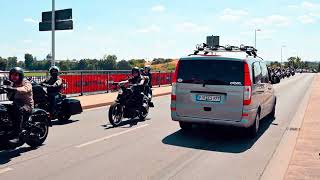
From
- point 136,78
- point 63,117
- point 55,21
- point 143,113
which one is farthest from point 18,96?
point 55,21

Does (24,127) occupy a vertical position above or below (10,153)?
above

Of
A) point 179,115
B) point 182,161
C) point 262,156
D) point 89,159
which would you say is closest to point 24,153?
point 89,159

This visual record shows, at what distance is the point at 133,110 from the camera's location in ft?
36.3

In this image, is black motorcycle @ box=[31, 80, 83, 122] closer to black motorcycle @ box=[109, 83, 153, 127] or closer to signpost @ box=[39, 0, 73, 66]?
black motorcycle @ box=[109, 83, 153, 127]

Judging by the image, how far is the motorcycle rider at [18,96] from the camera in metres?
6.76

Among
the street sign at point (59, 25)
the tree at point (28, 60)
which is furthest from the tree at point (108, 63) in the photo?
the street sign at point (59, 25)

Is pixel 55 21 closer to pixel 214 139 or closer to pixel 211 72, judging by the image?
pixel 211 72

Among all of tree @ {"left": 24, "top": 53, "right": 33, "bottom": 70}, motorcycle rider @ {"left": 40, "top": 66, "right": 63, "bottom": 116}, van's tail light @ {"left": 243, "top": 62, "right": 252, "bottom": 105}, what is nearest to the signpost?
motorcycle rider @ {"left": 40, "top": 66, "right": 63, "bottom": 116}

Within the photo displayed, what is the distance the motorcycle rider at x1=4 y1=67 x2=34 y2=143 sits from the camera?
22.2 ft

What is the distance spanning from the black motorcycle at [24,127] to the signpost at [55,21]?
10.3 m

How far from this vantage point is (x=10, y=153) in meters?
7.00

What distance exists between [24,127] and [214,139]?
412cm

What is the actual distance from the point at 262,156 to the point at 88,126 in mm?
4936

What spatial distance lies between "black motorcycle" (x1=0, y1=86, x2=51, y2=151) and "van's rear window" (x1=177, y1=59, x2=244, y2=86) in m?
3.14
